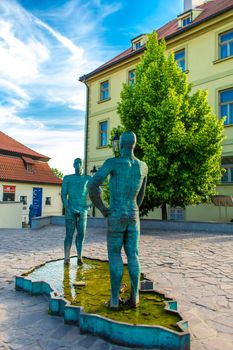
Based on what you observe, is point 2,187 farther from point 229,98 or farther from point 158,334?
point 158,334

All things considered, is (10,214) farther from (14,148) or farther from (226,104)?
(226,104)

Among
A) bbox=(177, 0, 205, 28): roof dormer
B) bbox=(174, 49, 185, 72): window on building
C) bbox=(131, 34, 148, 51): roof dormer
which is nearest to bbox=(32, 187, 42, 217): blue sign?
bbox=(131, 34, 148, 51): roof dormer

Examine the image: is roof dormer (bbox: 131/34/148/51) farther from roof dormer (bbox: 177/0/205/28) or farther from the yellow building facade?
roof dormer (bbox: 177/0/205/28)

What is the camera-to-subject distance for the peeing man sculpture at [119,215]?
11.0ft

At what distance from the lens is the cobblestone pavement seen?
9.70 feet

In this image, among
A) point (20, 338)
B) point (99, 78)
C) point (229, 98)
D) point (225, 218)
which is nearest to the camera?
point (20, 338)

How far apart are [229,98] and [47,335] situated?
592 inches

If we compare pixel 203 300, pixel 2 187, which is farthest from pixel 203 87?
pixel 2 187

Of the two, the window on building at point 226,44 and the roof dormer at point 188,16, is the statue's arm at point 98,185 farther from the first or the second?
the roof dormer at point 188,16

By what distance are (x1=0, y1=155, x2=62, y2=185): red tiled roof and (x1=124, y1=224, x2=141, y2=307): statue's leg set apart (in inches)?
887

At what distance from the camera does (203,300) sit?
4160 mm

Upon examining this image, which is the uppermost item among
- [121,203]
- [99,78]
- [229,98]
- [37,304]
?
[99,78]

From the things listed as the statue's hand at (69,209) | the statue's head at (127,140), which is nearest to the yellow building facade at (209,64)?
the statue's hand at (69,209)

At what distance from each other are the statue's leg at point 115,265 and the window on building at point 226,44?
14.9 m
